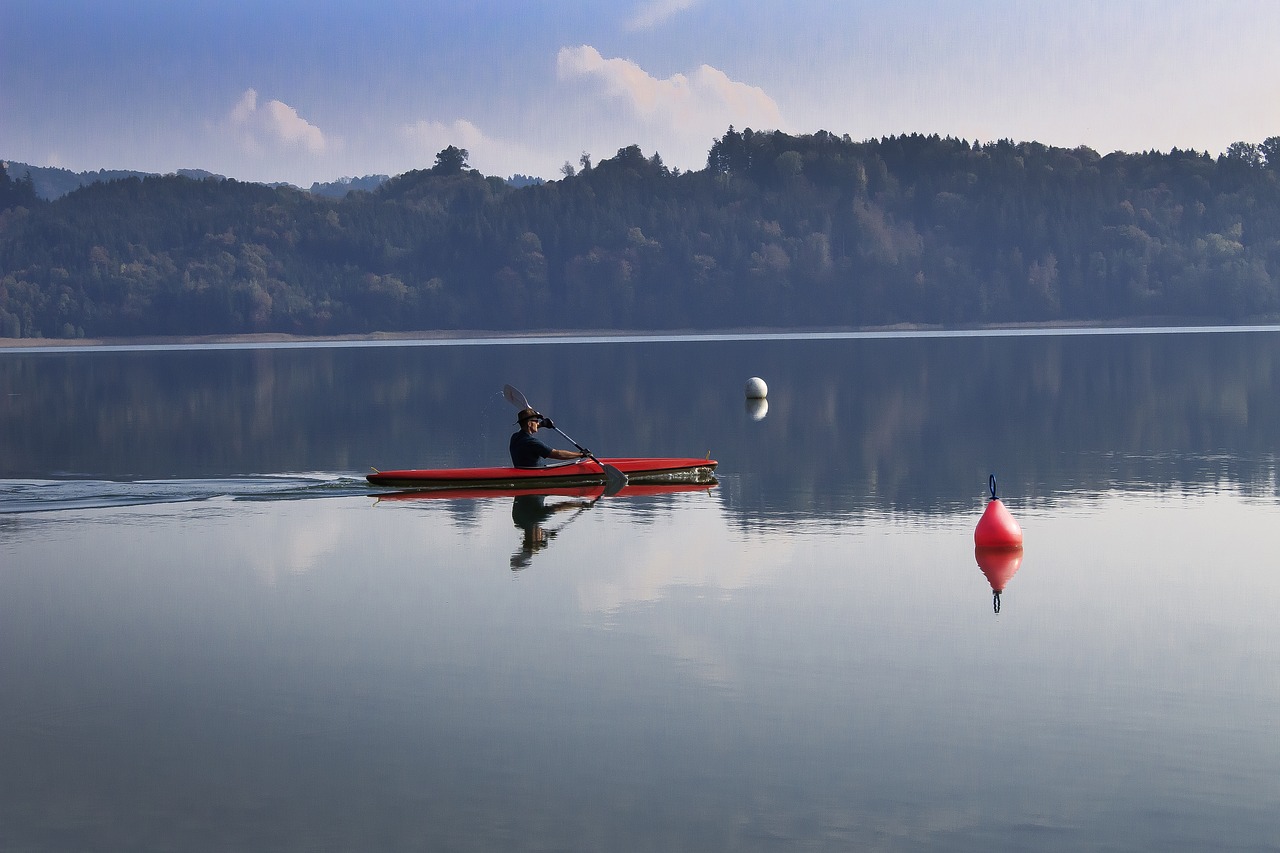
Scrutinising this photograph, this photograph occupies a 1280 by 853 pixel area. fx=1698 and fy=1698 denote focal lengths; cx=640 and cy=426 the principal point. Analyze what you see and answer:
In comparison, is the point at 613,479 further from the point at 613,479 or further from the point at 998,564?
the point at 998,564

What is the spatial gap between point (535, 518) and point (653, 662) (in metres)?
11.5

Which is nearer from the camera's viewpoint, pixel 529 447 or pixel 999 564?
pixel 999 564

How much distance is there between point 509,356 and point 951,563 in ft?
354

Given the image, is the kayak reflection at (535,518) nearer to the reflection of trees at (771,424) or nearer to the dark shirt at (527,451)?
the dark shirt at (527,451)

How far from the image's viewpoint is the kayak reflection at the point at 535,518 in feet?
74.4

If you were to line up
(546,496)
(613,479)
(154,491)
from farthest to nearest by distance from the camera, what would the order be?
(613,479), (154,491), (546,496)

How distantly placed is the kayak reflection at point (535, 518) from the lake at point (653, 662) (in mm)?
222

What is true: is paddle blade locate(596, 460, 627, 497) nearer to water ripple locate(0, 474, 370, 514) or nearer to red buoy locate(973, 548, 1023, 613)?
water ripple locate(0, 474, 370, 514)

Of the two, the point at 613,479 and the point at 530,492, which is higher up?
the point at 613,479

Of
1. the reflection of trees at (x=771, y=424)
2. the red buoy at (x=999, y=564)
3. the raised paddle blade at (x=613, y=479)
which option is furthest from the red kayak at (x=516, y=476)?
the red buoy at (x=999, y=564)

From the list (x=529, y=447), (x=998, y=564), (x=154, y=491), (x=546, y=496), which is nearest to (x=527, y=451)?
(x=529, y=447)

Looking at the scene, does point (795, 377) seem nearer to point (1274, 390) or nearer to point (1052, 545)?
point (1274, 390)

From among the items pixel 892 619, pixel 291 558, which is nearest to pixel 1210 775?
pixel 892 619

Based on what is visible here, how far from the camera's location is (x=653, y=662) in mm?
15602
